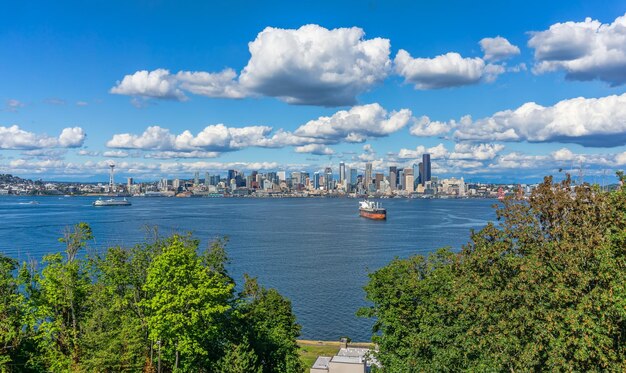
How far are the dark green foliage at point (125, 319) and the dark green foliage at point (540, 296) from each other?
9843 mm

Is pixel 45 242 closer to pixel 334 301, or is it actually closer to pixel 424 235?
pixel 334 301

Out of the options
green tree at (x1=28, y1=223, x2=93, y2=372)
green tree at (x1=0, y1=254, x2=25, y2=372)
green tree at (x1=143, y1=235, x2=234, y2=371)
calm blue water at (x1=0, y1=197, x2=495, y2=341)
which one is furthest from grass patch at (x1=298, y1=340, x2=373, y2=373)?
green tree at (x1=0, y1=254, x2=25, y2=372)

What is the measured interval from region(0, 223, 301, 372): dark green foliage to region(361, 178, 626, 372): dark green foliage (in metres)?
9.84

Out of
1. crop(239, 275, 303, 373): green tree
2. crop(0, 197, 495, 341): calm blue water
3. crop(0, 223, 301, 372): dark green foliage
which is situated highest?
crop(0, 223, 301, 372): dark green foliage

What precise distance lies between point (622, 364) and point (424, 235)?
102629 mm

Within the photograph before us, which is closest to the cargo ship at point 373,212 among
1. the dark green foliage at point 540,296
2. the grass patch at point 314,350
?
the grass patch at point 314,350

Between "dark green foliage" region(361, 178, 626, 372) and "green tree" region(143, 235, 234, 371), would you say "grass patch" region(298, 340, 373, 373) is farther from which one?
"dark green foliage" region(361, 178, 626, 372)

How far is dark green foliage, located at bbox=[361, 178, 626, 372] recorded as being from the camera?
16266 mm

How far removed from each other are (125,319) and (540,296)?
2031 centimetres

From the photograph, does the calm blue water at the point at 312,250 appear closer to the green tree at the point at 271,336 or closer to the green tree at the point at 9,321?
the green tree at the point at 271,336

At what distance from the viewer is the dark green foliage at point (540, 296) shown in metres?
16.3

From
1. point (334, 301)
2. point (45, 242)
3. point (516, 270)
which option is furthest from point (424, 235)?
point (516, 270)

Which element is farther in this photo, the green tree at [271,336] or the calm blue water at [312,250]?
the calm blue water at [312,250]

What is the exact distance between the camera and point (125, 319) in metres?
25.2
